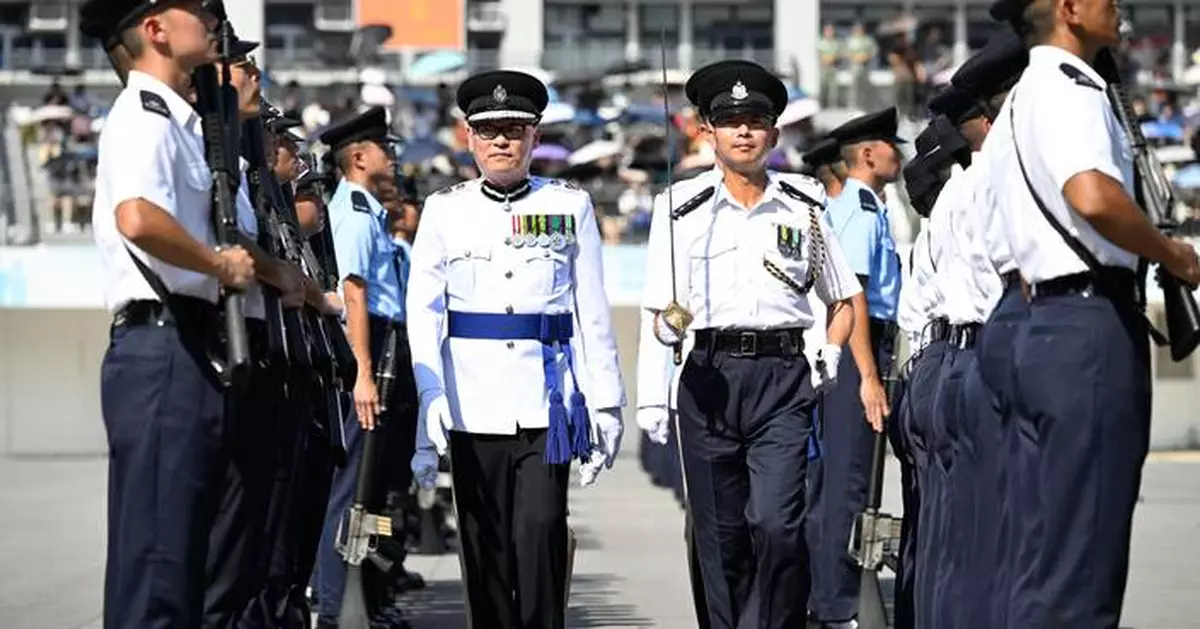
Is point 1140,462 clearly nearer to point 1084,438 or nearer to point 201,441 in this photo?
point 1084,438

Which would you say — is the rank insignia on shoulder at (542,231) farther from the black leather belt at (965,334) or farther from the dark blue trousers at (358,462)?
the dark blue trousers at (358,462)

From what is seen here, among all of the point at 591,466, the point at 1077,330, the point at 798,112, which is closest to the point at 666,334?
the point at 591,466

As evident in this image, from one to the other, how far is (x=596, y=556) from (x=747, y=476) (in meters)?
5.22

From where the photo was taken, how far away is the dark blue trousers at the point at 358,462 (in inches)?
459

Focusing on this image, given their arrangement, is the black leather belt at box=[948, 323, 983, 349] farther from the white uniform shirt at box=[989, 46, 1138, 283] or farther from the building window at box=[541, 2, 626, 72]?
the building window at box=[541, 2, 626, 72]

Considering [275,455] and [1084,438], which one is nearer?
[1084,438]

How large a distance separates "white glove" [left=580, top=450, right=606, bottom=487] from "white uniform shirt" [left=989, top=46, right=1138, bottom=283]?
2.67m

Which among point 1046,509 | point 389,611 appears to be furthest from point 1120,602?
point 389,611

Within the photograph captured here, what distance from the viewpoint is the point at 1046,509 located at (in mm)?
7074

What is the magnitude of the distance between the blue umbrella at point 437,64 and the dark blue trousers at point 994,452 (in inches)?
1063

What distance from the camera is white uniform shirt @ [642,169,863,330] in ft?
33.1

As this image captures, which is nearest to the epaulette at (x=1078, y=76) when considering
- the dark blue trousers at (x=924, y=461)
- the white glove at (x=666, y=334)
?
the dark blue trousers at (x=924, y=461)

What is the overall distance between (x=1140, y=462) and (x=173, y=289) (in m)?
2.57

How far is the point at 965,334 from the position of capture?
29.4 ft
